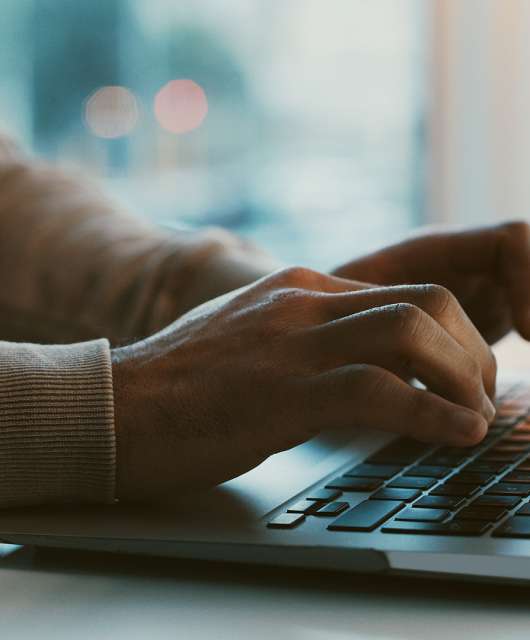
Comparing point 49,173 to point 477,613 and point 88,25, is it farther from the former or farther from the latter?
point 88,25

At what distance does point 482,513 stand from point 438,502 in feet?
0.10

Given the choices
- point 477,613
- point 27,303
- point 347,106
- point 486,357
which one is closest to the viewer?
point 477,613

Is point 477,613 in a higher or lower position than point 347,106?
lower

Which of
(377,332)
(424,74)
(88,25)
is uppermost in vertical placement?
(88,25)

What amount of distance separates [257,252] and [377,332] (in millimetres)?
528

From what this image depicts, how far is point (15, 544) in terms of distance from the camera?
49 cm

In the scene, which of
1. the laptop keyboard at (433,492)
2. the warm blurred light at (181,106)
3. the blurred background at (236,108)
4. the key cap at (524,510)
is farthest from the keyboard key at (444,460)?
the warm blurred light at (181,106)

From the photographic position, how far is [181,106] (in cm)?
262

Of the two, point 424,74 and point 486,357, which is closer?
point 486,357

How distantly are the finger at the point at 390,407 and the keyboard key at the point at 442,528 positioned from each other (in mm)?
51

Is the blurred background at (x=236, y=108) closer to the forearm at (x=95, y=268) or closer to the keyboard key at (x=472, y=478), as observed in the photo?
the forearm at (x=95, y=268)

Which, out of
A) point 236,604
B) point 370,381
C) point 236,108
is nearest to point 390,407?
point 370,381

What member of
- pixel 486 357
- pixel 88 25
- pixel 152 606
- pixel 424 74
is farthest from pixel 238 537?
pixel 88 25

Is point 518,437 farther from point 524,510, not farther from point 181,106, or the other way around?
point 181,106
